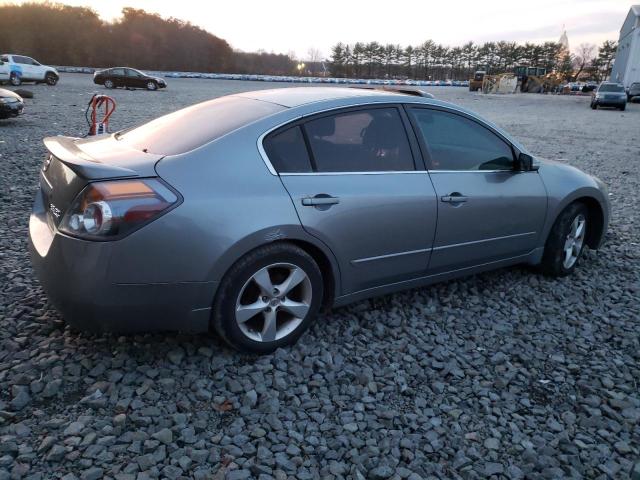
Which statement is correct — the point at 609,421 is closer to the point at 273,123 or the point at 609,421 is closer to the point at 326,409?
the point at 326,409

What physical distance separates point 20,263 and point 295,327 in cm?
250

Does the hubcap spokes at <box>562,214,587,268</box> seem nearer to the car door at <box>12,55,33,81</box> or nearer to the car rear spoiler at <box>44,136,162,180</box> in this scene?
the car rear spoiler at <box>44,136,162,180</box>

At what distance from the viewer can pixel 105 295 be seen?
8.52 feet

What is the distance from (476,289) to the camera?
→ 169 inches

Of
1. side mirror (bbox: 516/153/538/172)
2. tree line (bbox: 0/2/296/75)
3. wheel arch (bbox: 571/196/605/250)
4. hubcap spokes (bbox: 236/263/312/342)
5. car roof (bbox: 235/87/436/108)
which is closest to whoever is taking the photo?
hubcap spokes (bbox: 236/263/312/342)

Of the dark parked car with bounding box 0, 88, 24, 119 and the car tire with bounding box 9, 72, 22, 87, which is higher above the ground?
the dark parked car with bounding box 0, 88, 24, 119

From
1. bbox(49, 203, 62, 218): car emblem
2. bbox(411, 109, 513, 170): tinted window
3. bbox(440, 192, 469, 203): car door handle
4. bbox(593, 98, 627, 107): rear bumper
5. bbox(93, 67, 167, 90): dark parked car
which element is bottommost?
bbox(593, 98, 627, 107): rear bumper

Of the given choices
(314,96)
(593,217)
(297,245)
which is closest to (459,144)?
(314,96)

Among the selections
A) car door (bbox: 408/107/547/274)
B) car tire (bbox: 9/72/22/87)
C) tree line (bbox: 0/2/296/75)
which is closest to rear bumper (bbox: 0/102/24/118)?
car door (bbox: 408/107/547/274)

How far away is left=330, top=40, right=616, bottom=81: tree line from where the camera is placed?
94625 millimetres

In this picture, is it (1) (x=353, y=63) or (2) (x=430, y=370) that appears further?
(1) (x=353, y=63)

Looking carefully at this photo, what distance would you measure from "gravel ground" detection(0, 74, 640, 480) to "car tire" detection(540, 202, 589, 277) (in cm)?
36

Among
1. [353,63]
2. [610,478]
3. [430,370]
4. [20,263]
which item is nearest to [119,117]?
[20,263]

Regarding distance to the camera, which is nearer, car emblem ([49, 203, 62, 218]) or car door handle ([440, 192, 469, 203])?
car emblem ([49, 203, 62, 218])
